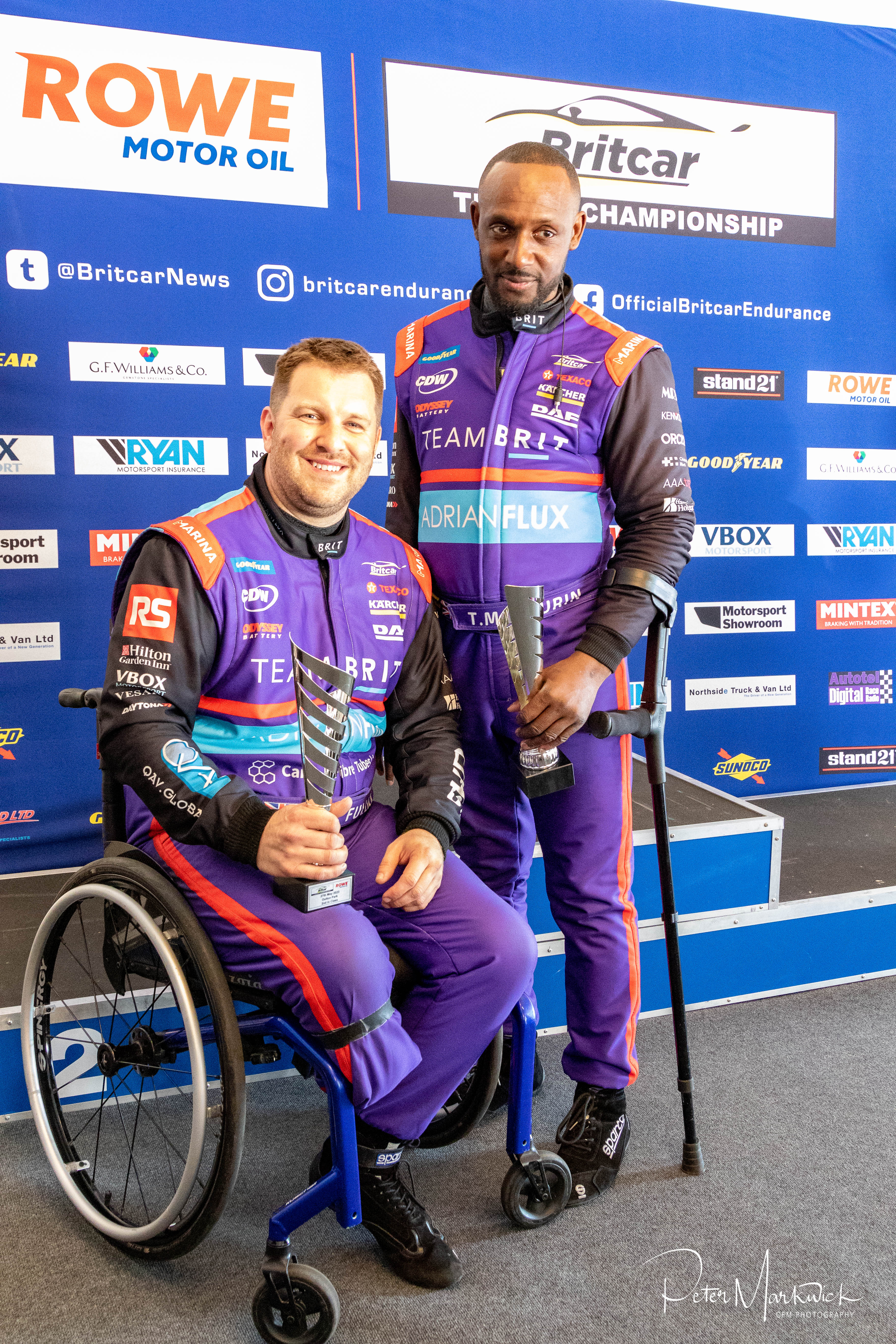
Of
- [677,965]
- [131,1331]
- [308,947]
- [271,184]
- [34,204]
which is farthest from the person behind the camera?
[271,184]

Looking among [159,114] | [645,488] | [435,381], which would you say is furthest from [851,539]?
[159,114]

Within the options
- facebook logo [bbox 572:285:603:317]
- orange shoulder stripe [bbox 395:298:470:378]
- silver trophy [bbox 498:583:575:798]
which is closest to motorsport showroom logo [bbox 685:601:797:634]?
facebook logo [bbox 572:285:603:317]

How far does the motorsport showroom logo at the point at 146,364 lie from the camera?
108 inches

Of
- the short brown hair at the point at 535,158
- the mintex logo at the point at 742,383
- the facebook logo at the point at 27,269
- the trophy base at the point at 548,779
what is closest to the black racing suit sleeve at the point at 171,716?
the trophy base at the point at 548,779

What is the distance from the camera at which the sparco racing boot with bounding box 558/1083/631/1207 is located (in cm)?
167

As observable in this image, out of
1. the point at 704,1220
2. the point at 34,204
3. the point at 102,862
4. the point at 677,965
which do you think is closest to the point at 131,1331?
the point at 102,862

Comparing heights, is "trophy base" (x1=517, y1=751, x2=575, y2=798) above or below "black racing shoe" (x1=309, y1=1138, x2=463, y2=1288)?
above

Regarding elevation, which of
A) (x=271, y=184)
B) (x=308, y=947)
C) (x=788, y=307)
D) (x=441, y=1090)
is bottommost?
(x=441, y=1090)

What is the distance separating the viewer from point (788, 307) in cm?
343

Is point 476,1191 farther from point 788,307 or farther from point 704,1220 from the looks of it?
point 788,307

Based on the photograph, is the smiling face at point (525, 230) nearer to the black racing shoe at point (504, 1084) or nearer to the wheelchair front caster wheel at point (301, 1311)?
the black racing shoe at point (504, 1084)

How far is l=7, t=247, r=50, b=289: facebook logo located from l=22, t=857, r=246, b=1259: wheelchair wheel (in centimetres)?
162

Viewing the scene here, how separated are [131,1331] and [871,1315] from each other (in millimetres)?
1010

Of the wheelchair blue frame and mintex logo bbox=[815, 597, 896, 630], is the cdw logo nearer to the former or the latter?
the wheelchair blue frame
